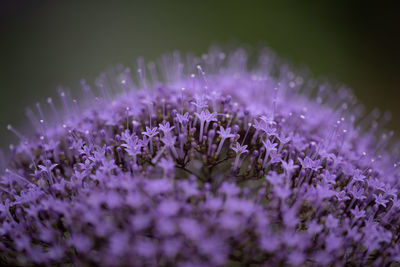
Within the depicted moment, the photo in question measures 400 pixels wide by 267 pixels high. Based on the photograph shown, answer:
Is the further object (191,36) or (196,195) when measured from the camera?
(191,36)

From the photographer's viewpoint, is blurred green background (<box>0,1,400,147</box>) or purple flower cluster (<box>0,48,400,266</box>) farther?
blurred green background (<box>0,1,400,147</box>)

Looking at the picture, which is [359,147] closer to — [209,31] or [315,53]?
[315,53]

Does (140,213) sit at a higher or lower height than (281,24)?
lower

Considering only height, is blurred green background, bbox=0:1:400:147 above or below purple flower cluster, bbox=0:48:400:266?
above

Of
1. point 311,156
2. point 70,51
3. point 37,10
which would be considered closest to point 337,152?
point 311,156

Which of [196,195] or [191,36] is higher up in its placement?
[191,36]
